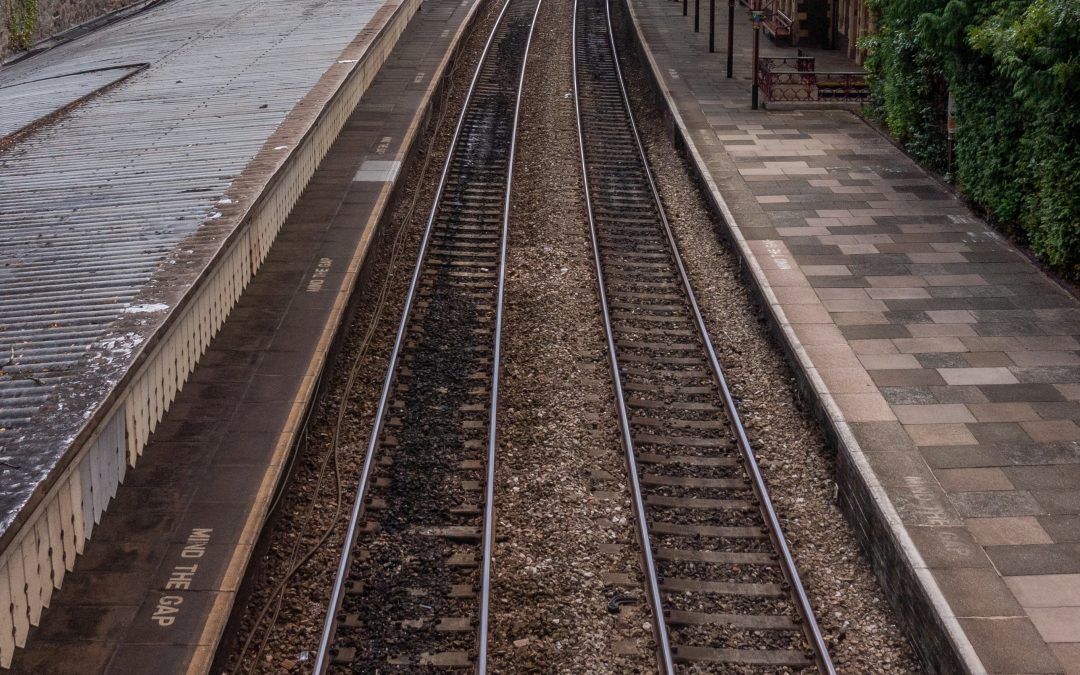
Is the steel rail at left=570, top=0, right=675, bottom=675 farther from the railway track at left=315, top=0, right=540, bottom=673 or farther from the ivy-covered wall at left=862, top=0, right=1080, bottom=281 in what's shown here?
the ivy-covered wall at left=862, top=0, right=1080, bottom=281

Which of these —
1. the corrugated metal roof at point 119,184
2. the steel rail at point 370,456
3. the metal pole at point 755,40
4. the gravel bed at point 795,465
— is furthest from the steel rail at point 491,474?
the metal pole at point 755,40

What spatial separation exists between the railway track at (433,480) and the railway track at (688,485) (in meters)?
1.58

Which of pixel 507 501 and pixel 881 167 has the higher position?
pixel 881 167

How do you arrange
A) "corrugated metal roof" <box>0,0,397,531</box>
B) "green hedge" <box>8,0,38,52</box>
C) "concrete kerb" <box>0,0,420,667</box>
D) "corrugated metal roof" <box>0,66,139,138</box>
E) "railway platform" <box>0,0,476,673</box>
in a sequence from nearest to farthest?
"concrete kerb" <box>0,0,420,667</box>, "railway platform" <box>0,0,476,673</box>, "corrugated metal roof" <box>0,0,397,531</box>, "corrugated metal roof" <box>0,66,139,138</box>, "green hedge" <box>8,0,38,52</box>

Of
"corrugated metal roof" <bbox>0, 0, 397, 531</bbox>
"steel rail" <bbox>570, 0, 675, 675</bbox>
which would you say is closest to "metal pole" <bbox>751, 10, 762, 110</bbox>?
"steel rail" <bbox>570, 0, 675, 675</bbox>

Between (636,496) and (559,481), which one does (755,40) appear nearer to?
(559,481)

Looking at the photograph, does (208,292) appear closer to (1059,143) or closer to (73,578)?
(73,578)

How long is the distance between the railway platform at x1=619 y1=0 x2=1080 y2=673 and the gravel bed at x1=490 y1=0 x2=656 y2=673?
2.36m

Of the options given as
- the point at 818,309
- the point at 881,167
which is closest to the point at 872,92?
the point at 881,167

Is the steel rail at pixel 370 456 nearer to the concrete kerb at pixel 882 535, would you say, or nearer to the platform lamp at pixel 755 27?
the concrete kerb at pixel 882 535

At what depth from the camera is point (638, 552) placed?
9656mm

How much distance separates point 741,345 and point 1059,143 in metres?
5.14

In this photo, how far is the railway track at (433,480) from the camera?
28.1 feet

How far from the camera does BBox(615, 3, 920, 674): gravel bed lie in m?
8.66
